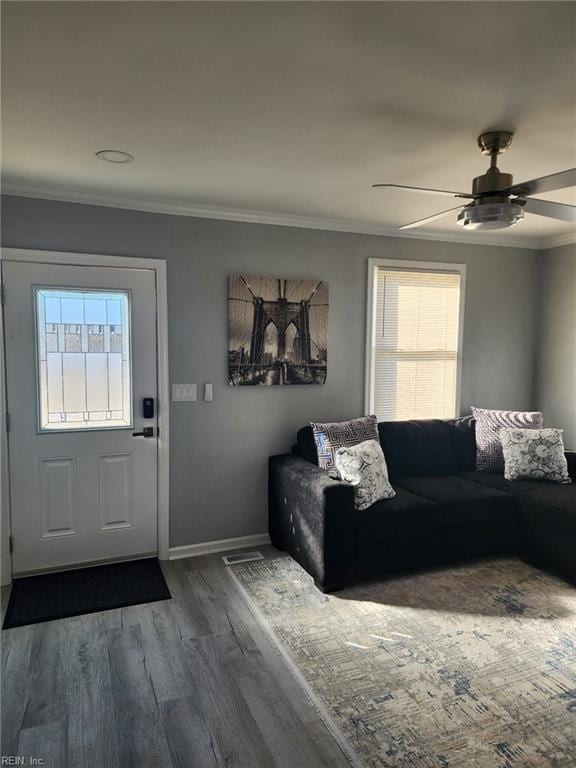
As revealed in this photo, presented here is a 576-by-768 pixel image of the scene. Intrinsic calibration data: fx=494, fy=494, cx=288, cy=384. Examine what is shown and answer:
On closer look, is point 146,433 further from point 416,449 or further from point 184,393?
point 416,449

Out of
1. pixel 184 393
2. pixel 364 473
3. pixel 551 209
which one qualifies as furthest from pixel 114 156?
pixel 364 473

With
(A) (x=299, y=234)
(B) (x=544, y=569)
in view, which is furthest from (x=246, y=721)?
(A) (x=299, y=234)

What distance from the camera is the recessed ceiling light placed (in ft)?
7.86

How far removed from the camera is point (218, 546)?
3.66 metres

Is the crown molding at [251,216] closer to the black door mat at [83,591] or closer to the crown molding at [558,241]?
the crown molding at [558,241]

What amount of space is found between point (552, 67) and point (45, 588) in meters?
3.61

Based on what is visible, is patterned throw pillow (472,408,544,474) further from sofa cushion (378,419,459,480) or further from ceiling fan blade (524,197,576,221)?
ceiling fan blade (524,197,576,221)

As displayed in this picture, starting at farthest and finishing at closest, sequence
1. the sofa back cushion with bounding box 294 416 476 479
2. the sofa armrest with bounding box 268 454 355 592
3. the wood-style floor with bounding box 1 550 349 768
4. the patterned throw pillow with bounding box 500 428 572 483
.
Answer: the sofa back cushion with bounding box 294 416 476 479, the patterned throw pillow with bounding box 500 428 572 483, the sofa armrest with bounding box 268 454 355 592, the wood-style floor with bounding box 1 550 349 768

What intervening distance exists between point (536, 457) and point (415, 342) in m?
1.30

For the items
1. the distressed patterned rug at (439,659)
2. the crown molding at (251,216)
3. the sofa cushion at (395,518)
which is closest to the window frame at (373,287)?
the crown molding at (251,216)

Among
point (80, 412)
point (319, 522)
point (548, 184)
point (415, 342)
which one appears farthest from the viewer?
point (415, 342)

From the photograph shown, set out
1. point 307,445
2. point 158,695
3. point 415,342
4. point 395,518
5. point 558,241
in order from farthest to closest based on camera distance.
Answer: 1. point 558,241
2. point 415,342
3. point 307,445
4. point 395,518
5. point 158,695

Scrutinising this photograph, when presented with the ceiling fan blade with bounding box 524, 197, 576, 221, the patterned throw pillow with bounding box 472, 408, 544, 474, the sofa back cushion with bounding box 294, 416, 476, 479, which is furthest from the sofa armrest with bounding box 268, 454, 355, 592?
the ceiling fan blade with bounding box 524, 197, 576, 221

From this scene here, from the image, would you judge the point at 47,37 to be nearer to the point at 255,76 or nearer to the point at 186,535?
the point at 255,76
